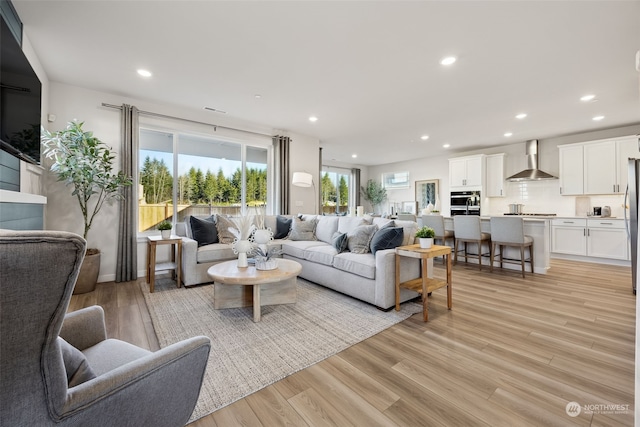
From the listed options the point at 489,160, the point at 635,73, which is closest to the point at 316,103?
Answer: the point at 635,73

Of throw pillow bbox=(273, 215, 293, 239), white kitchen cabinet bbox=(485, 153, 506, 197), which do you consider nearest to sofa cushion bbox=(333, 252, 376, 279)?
throw pillow bbox=(273, 215, 293, 239)

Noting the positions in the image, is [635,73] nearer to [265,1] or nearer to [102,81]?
[265,1]

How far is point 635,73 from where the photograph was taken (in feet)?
10.1

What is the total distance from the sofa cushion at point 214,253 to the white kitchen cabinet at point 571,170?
22.0ft

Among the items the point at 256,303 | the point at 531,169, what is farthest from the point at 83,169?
the point at 531,169

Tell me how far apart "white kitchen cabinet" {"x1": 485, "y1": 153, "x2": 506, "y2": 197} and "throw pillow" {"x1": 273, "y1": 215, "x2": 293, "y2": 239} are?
511 cm

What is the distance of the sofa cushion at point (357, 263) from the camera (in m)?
2.88

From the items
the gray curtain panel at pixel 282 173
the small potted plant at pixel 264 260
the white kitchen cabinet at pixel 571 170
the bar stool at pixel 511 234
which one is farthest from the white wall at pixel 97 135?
the white kitchen cabinet at pixel 571 170

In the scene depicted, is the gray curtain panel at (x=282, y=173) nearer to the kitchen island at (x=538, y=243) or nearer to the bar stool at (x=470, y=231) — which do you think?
the bar stool at (x=470, y=231)

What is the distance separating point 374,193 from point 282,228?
5.29m

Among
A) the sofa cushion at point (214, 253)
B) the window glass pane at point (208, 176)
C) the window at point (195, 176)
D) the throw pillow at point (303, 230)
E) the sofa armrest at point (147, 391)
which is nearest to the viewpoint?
the sofa armrest at point (147, 391)

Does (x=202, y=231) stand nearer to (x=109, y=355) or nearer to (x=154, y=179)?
(x=154, y=179)

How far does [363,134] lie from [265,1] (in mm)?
4033

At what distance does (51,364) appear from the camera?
61 centimetres
